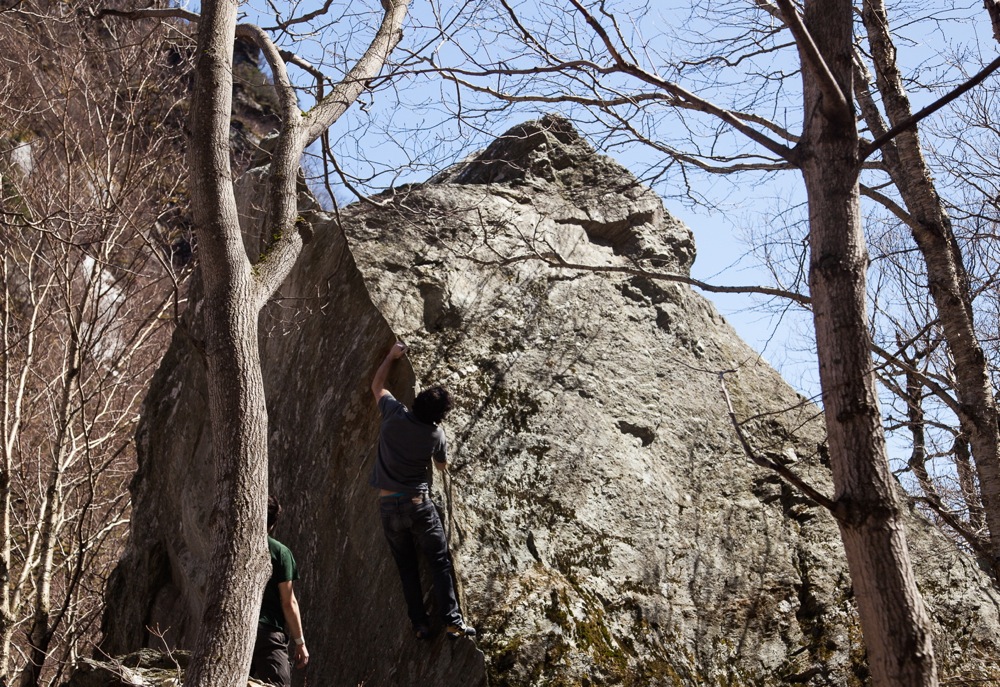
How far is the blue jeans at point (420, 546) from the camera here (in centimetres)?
473

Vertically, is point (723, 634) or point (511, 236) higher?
point (511, 236)

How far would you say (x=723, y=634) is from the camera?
5.28 m

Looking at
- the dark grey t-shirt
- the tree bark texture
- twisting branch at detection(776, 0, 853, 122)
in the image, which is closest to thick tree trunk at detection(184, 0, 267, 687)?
the dark grey t-shirt

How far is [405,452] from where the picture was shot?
15.9 ft

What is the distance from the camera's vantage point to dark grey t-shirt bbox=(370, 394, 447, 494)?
4.84m

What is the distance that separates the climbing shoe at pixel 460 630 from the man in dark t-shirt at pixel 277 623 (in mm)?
805

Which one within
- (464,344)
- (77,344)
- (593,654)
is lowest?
(593,654)

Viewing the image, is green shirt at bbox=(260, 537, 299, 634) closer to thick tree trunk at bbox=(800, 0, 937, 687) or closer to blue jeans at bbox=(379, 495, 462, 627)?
blue jeans at bbox=(379, 495, 462, 627)

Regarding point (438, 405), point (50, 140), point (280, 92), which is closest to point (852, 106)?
point (438, 405)

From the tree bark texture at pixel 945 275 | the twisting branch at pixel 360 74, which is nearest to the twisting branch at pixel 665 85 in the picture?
the twisting branch at pixel 360 74

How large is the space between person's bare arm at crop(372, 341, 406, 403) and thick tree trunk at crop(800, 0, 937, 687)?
265 cm

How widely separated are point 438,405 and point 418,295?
1588 millimetres

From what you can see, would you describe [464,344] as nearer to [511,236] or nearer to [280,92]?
[511,236]

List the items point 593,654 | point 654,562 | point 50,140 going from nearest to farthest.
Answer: point 593,654
point 654,562
point 50,140
